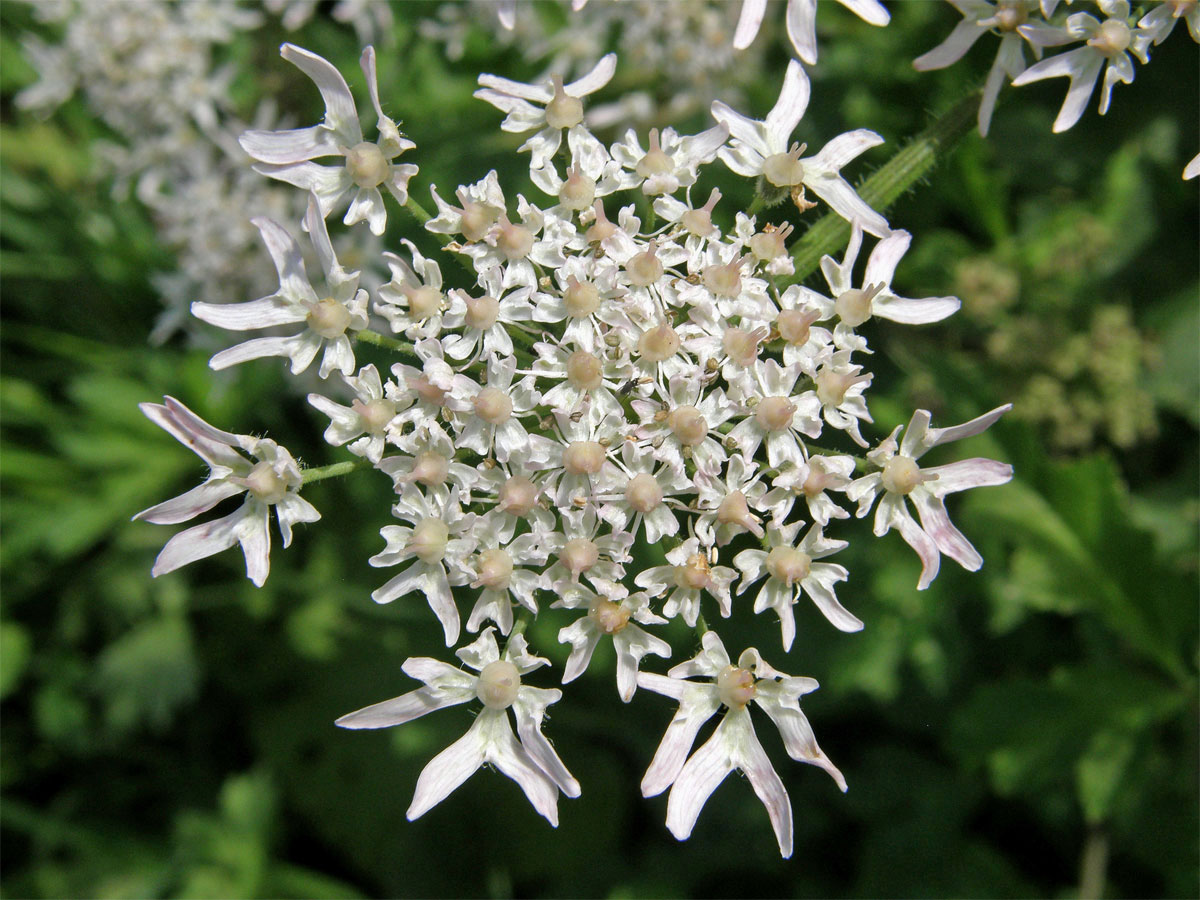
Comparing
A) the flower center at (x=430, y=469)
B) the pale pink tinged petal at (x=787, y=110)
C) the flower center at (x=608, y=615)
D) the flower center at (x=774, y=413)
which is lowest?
the flower center at (x=608, y=615)

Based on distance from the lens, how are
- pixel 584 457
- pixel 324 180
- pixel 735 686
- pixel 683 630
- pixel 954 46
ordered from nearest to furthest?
pixel 584 457, pixel 735 686, pixel 324 180, pixel 954 46, pixel 683 630

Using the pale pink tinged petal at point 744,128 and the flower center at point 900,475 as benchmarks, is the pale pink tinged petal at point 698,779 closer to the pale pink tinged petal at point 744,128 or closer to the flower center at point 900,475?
the flower center at point 900,475

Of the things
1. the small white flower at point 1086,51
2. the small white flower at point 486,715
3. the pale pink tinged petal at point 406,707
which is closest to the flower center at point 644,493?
the small white flower at point 486,715

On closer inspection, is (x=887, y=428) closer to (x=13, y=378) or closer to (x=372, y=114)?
(x=372, y=114)

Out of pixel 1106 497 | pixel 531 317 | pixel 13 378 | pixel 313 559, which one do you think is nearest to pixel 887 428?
pixel 1106 497

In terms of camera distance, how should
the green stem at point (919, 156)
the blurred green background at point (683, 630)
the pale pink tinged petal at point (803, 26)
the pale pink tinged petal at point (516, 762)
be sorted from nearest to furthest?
the pale pink tinged petal at point (516, 762), the pale pink tinged petal at point (803, 26), the green stem at point (919, 156), the blurred green background at point (683, 630)

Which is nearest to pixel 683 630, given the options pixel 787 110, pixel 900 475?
pixel 900 475

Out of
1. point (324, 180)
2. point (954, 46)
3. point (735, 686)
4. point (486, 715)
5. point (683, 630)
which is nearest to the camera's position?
point (735, 686)

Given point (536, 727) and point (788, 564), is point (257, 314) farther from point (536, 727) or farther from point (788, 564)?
point (788, 564)
